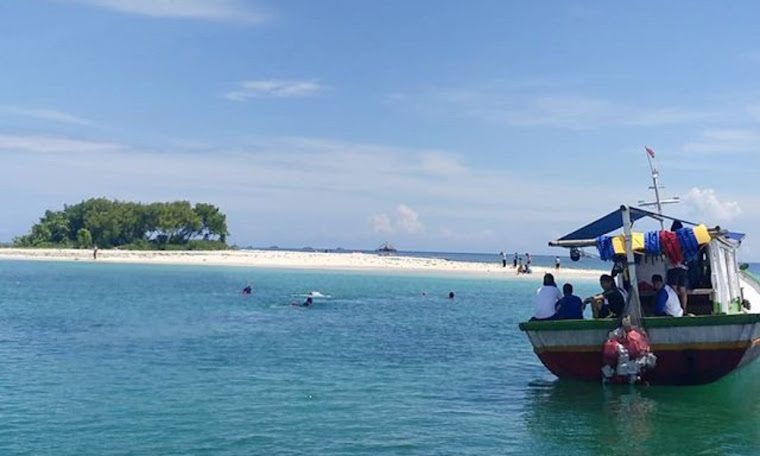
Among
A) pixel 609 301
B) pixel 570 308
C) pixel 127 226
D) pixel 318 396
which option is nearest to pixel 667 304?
pixel 609 301

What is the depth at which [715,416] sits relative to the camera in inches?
662

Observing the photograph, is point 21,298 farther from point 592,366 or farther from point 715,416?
point 715,416

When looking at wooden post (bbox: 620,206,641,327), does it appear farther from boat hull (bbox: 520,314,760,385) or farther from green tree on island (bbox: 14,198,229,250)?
green tree on island (bbox: 14,198,229,250)

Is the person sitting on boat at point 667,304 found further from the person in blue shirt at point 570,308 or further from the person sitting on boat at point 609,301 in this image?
the person in blue shirt at point 570,308

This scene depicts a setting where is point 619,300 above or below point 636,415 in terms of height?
above

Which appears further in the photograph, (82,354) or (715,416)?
(82,354)

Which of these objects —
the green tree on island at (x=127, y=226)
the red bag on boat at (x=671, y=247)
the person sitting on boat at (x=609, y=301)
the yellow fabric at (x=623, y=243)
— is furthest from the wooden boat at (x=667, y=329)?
the green tree on island at (x=127, y=226)

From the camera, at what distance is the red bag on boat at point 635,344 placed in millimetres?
17797

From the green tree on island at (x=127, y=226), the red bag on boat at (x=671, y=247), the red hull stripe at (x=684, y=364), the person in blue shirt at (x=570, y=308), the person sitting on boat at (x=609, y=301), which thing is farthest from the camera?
the green tree on island at (x=127, y=226)

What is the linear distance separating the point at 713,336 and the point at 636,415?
2.84 meters

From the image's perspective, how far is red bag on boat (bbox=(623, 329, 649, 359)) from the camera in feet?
58.4

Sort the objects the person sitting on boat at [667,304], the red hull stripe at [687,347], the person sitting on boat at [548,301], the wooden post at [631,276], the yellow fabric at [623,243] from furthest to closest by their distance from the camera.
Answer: the person sitting on boat at [548,301], the yellow fabric at [623,243], the person sitting on boat at [667,304], the wooden post at [631,276], the red hull stripe at [687,347]

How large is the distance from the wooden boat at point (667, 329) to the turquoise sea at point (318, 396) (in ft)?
1.93

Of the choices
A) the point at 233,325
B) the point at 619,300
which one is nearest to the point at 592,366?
the point at 619,300
